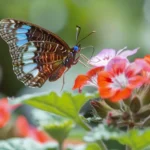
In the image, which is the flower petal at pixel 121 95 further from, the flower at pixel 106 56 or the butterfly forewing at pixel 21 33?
the butterfly forewing at pixel 21 33

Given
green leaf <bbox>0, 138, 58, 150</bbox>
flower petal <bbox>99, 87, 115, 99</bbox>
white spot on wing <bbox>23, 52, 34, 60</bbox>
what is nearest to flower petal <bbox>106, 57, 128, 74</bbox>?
flower petal <bbox>99, 87, 115, 99</bbox>

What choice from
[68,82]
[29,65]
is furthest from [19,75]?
[68,82]

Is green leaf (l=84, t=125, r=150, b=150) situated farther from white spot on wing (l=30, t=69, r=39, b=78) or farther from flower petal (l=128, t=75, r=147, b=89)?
white spot on wing (l=30, t=69, r=39, b=78)

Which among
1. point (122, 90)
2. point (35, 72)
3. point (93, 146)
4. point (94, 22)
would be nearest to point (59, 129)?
point (93, 146)

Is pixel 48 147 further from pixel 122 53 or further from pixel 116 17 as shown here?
pixel 116 17

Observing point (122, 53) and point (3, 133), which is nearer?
point (122, 53)

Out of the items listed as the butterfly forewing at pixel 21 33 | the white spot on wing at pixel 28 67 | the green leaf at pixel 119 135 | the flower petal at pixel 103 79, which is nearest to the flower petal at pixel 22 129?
the white spot on wing at pixel 28 67

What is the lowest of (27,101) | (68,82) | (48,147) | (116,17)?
(68,82)
